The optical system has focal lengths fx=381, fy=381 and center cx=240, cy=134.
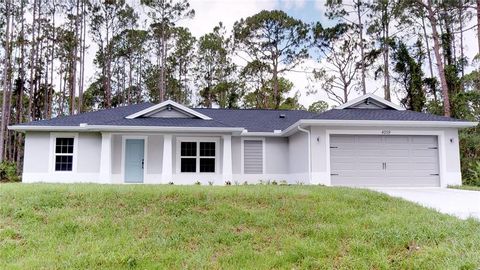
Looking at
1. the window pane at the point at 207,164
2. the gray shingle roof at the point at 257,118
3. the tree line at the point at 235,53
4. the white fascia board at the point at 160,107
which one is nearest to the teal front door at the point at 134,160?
the white fascia board at the point at 160,107

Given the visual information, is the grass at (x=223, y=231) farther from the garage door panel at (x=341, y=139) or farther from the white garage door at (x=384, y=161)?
the garage door panel at (x=341, y=139)

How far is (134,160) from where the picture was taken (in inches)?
634

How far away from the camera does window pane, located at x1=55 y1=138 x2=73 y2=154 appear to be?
1588cm

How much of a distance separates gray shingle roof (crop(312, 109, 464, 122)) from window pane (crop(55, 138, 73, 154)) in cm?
1009

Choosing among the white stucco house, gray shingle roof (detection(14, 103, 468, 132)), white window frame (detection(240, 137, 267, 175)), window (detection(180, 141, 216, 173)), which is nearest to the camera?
the white stucco house

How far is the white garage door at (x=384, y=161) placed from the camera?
47.5 feet

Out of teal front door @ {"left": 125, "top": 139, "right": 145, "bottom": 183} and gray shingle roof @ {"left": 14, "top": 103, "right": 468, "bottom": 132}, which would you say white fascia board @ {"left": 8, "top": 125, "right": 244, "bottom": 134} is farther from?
teal front door @ {"left": 125, "top": 139, "right": 145, "bottom": 183}

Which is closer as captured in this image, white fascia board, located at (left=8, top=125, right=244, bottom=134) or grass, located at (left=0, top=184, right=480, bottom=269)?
grass, located at (left=0, top=184, right=480, bottom=269)

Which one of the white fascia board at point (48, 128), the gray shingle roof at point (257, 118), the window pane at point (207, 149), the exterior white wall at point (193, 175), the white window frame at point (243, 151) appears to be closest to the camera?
the exterior white wall at point (193, 175)

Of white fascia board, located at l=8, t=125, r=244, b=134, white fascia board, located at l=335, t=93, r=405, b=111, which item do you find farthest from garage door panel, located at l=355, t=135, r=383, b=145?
white fascia board, located at l=8, t=125, r=244, b=134

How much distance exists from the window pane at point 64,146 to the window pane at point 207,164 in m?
5.47

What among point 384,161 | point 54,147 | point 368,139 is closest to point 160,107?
point 54,147

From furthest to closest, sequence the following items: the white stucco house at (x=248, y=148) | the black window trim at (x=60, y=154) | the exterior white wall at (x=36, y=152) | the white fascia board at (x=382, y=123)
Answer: the black window trim at (x=60, y=154) < the exterior white wall at (x=36, y=152) < the white stucco house at (x=248, y=148) < the white fascia board at (x=382, y=123)

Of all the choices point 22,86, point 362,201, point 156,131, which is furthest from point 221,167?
point 22,86
